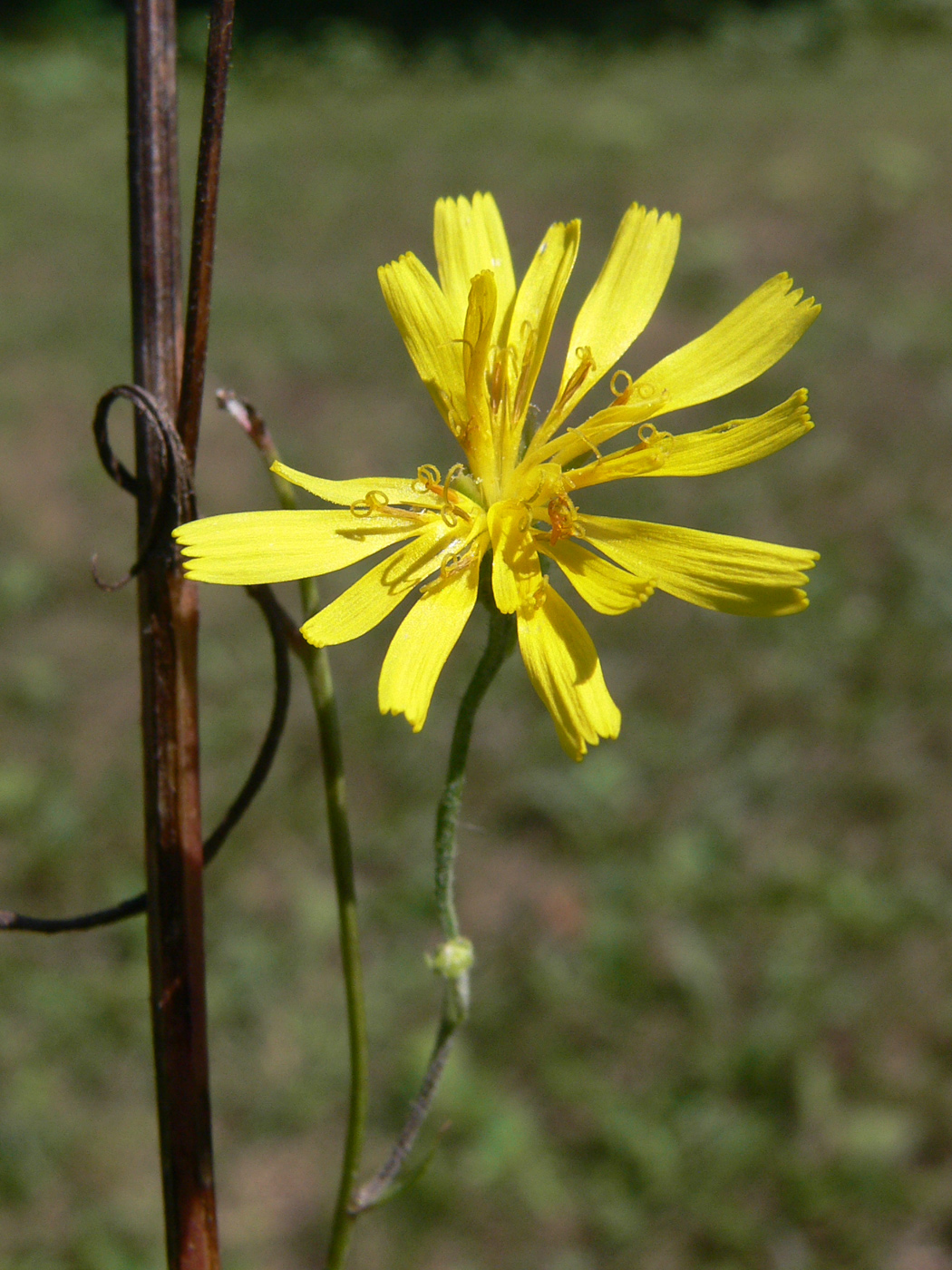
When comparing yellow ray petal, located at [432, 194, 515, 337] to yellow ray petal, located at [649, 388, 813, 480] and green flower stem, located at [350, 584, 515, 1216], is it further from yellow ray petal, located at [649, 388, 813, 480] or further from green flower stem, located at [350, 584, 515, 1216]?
green flower stem, located at [350, 584, 515, 1216]

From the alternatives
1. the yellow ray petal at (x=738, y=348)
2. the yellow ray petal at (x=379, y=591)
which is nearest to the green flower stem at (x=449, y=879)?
the yellow ray petal at (x=379, y=591)

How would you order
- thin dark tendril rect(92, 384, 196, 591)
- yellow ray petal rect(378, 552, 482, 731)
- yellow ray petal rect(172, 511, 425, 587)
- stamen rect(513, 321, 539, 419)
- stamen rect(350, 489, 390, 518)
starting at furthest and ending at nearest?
stamen rect(513, 321, 539, 419)
stamen rect(350, 489, 390, 518)
yellow ray petal rect(378, 552, 482, 731)
yellow ray petal rect(172, 511, 425, 587)
thin dark tendril rect(92, 384, 196, 591)

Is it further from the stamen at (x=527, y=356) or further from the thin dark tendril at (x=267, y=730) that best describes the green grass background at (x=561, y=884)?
the thin dark tendril at (x=267, y=730)

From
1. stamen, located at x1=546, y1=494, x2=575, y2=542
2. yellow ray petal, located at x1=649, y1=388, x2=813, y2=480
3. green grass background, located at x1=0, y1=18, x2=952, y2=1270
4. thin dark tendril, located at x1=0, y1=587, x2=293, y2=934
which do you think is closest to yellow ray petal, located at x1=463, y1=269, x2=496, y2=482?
stamen, located at x1=546, y1=494, x2=575, y2=542

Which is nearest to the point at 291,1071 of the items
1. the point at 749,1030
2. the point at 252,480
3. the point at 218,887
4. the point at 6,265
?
the point at 218,887

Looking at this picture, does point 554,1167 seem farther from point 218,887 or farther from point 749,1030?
point 218,887

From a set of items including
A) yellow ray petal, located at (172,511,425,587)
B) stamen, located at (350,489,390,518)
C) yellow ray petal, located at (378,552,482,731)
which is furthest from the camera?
stamen, located at (350,489,390,518)

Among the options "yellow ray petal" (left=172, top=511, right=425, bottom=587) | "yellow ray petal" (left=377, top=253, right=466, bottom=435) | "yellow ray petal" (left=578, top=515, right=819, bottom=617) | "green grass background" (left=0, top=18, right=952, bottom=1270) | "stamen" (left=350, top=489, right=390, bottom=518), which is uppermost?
"yellow ray petal" (left=377, top=253, right=466, bottom=435)
